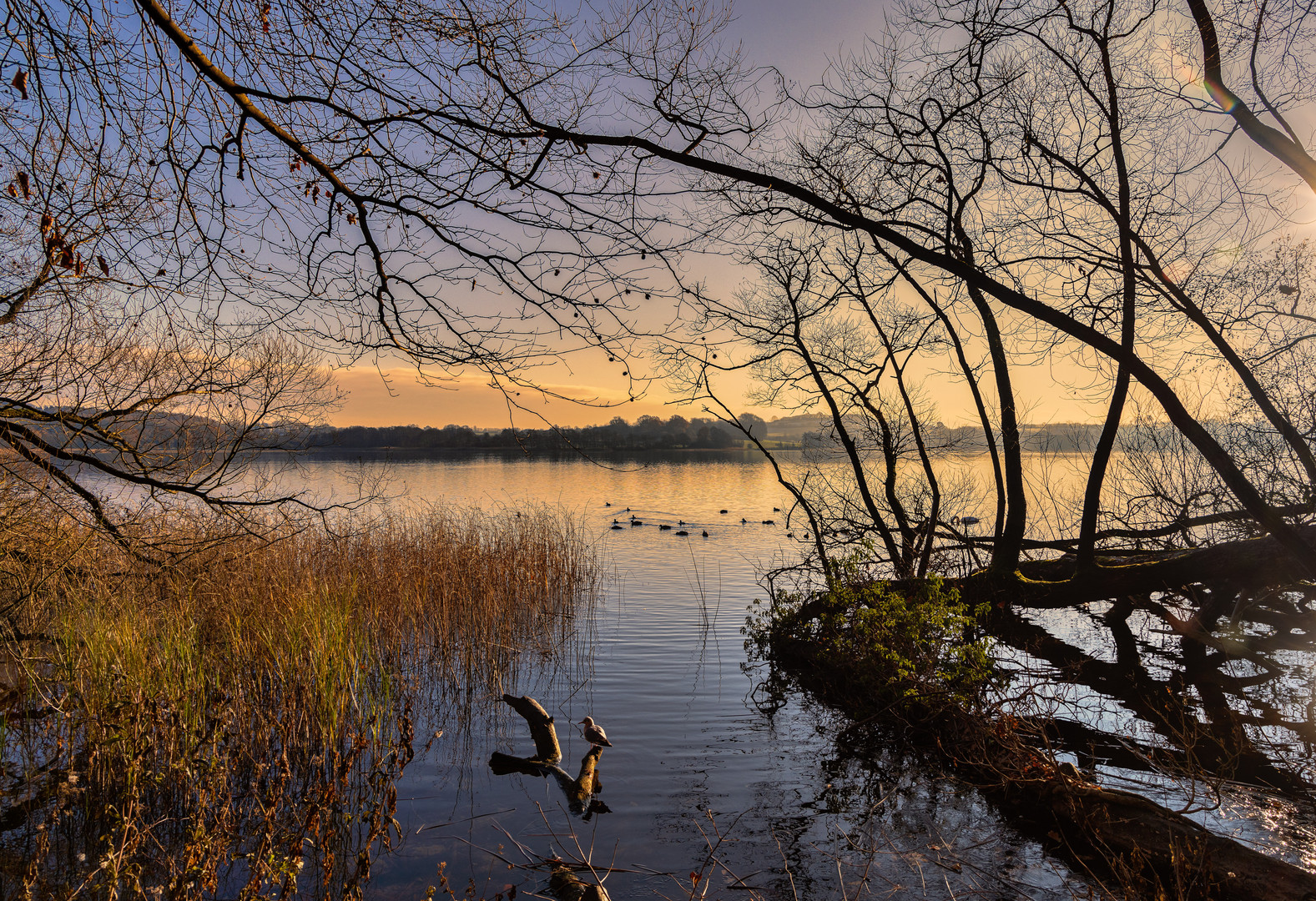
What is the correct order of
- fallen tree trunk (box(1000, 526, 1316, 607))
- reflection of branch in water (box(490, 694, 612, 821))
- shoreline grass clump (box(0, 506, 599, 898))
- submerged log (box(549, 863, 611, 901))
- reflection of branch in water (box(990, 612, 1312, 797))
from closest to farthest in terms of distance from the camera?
shoreline grass clump (box(0, 506, 599, 898))
submerged log (box(549, 863, 611, 901))
reflection of branch in water (box(490, 694, 612, 821))
reflection of branch in water (box(990, 612, 1312, 797))
fallen tree trunk (box(1000, 526, 1316, 607))

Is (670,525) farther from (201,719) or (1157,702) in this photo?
(201,719)

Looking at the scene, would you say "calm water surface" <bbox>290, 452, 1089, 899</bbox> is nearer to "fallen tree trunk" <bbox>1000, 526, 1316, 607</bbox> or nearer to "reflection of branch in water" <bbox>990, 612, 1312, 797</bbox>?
"reflection of branch in water" <bbox>990, 612, 1312, 797</bbox>

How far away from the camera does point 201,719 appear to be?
212 inches

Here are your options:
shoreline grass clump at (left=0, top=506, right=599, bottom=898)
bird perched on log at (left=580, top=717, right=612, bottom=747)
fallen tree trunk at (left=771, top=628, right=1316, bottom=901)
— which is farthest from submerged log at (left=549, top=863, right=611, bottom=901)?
fallen tree trunk at (left=771, top=628, right=1316, bottom=901)

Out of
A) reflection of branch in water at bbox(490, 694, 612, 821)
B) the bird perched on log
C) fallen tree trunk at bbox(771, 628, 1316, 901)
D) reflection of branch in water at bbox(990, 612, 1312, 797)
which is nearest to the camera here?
fallen tree trunk at bbox(771, 628, 1316, 901)

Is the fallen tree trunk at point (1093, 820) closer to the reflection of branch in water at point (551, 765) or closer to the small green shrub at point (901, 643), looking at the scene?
the small green shrub at point (901, 643)

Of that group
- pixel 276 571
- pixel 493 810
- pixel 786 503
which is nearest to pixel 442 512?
pixel 276 571

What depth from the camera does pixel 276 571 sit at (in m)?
9.30

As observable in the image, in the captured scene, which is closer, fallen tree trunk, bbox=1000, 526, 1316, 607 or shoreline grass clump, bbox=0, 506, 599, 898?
shoreline grass clump, bbox=0, 506, 599, 898

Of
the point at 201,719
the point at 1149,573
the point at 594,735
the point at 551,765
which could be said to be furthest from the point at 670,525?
the point at 201,719

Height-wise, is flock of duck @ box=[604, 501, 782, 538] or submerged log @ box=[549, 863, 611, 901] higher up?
flock of duck @ box=[604, 501, 782, 538]

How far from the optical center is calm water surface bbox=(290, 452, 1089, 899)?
4594 mm

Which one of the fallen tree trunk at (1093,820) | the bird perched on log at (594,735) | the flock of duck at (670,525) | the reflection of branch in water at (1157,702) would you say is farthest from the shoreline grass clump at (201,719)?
the flock of duck at (670,525)

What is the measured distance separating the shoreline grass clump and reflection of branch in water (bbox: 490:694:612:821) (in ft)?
3.18
